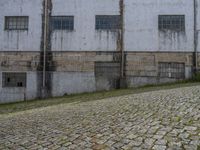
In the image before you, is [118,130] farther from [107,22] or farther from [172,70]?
[107,22]

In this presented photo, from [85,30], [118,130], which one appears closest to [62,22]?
[85,30]

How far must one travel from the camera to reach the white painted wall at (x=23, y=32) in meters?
20.8

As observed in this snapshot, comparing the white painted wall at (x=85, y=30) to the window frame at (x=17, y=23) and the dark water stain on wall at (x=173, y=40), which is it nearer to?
the window frame at (x=17, y=23)

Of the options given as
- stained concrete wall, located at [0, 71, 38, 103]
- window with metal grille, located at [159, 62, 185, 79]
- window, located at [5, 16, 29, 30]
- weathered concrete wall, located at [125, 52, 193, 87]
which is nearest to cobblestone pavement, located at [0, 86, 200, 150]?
weathered concrete wall, located at [125, 52, 193, 87]

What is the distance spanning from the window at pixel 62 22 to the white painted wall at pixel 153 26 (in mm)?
4168

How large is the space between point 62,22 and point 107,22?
339cm

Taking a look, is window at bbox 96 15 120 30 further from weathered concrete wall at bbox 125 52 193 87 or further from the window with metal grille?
the window with metal grille

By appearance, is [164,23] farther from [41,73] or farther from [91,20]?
[41,73]

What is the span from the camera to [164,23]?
66.0ft

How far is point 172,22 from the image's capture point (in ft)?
65.7

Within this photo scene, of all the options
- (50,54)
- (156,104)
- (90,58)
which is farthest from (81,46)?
(156,104)

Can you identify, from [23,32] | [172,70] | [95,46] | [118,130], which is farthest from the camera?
[23,32]

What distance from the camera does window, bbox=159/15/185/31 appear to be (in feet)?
65.4

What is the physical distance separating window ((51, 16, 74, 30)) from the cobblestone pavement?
12676mm
